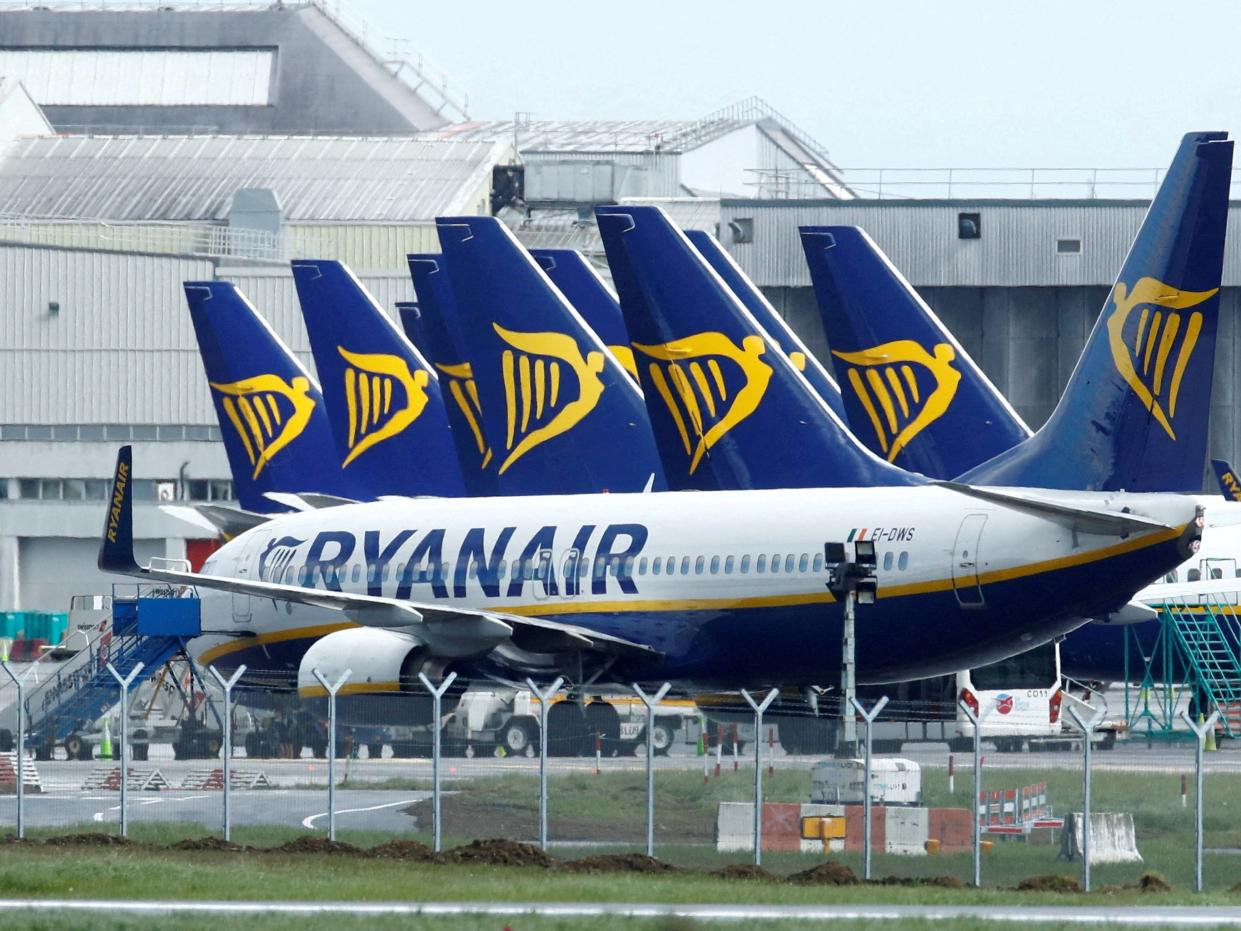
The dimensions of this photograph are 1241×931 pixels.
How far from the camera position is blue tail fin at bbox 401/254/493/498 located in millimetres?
48406

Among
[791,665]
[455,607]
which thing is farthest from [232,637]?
[791,665]

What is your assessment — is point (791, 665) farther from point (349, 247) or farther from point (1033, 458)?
point (349, 247)

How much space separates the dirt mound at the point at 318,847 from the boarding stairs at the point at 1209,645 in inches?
919

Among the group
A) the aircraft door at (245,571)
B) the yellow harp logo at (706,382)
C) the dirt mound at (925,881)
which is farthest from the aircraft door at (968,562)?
the aircraft door at (245,571)

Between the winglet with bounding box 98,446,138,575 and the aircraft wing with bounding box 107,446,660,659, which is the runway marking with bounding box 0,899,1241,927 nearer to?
the aircraft wing with bounding box 107,446,660,659

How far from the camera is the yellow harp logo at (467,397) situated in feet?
160

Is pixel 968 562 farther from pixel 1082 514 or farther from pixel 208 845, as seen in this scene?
pixel 208 845

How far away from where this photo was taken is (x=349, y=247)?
9756 centimetres

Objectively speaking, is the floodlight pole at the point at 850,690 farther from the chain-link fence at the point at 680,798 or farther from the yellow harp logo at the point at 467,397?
the yellow harp logo at the point at 467,397

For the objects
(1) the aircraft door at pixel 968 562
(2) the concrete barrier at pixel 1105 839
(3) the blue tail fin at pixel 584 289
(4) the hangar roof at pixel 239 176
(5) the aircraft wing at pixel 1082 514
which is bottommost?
(2) the concrete barrier at pixel 1105 839

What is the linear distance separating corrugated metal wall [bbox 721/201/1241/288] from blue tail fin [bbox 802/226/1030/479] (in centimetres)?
2718

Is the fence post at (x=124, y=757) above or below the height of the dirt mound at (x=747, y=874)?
above

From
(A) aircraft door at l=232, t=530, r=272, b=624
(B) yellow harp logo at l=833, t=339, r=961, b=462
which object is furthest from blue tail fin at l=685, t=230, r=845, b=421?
(A) aircraft door at l=232, t=530, r=272, b=624

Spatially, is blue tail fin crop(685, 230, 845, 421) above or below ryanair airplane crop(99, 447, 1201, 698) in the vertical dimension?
above
